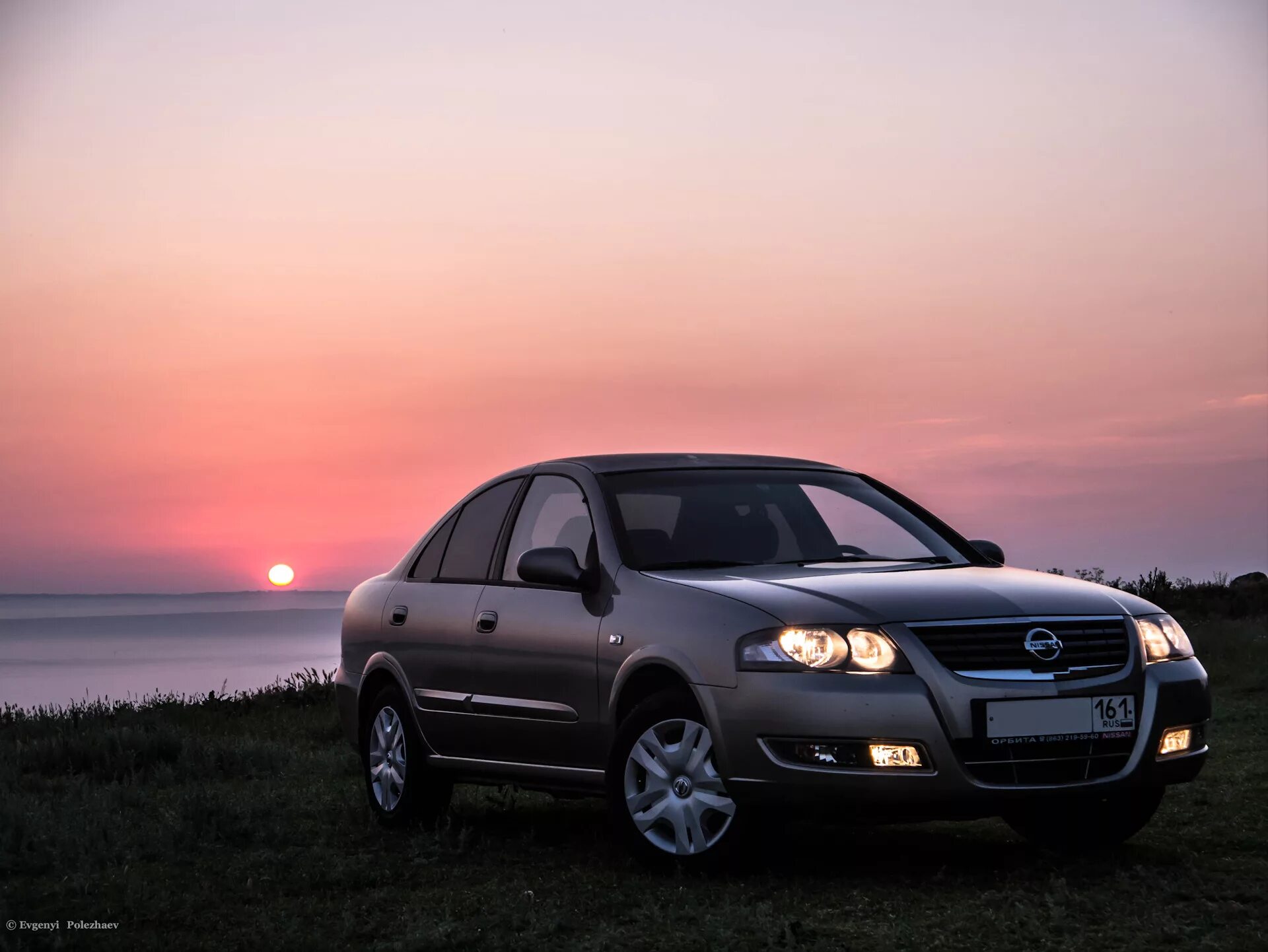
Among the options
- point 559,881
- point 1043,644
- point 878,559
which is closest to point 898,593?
point 1043,644

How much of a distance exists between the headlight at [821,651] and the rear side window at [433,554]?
10.1 ft

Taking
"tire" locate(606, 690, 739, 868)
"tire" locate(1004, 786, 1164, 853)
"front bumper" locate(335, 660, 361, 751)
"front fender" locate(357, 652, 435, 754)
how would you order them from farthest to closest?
"front bumper" locate(335, 660, 361, 751) < "front fender" locate(357, 652, 435, 754) < "tire" locate(1004, 786, 1164, 853) < "tire" locate(606, 690, 739, 868)

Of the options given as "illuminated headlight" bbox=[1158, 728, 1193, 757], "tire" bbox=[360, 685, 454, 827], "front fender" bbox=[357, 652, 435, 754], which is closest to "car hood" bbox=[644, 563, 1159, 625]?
"illuminated headlight" bbox=[1158, 728, 1193, 757]

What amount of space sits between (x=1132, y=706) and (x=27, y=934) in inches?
175

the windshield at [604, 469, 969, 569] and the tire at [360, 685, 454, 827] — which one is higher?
the windshield at [604, 469, 969, 569]

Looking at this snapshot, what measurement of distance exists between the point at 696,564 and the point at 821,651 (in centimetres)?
123

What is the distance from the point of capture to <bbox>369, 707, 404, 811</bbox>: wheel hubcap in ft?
28.4

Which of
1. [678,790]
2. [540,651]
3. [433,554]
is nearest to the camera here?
[678,790]

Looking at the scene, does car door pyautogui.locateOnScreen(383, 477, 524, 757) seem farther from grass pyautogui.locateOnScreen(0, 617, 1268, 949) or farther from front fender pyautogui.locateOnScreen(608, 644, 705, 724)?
front fender pyautogui.locateOnScreen(608, 644, 705, 724)

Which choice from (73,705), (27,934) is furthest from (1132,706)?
(73,705)

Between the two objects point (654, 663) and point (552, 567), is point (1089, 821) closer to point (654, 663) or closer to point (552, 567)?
point (654, 663)

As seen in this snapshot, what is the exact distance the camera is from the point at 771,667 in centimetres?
612

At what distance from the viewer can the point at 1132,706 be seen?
Result: 633cm

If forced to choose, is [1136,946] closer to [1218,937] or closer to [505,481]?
[1218,937]
